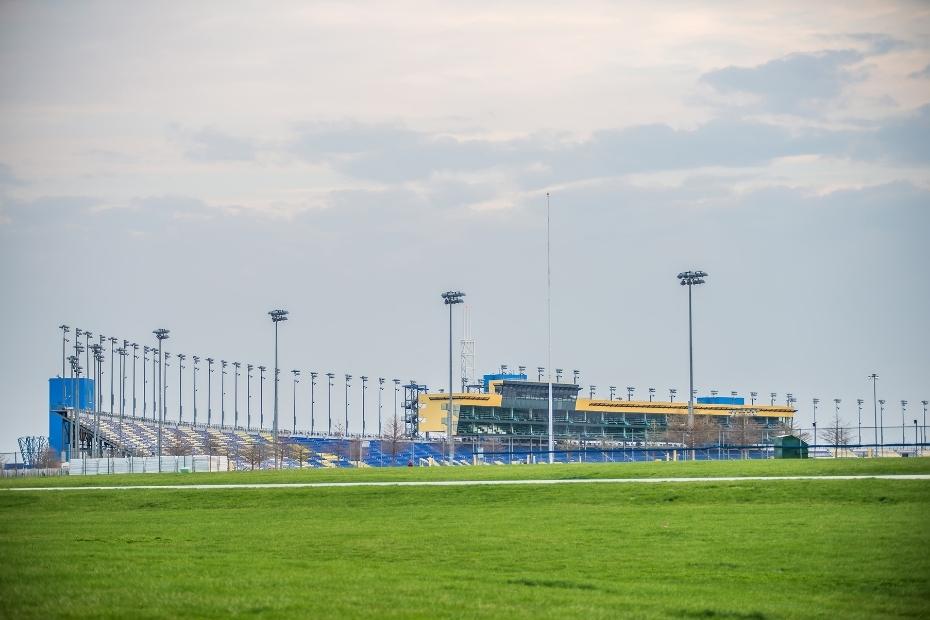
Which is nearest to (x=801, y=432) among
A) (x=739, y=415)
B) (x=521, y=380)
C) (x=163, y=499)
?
(x=739, y=415)

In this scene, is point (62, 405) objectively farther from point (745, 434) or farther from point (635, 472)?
point (635, 472)

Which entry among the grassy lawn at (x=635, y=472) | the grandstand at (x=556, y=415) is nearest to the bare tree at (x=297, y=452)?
the grandstand at (x=556, y=415)

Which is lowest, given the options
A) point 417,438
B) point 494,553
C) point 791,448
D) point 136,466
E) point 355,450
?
point 417,438

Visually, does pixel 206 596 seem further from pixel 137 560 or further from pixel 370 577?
pixel 137 560

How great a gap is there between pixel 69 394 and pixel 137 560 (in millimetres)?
96438

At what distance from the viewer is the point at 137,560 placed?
1978cm

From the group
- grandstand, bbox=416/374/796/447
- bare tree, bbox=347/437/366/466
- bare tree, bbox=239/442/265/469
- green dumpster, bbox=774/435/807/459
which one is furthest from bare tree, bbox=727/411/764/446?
green dumpster, bbox=774/435/807/459

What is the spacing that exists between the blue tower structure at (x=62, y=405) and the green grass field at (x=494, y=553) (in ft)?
260

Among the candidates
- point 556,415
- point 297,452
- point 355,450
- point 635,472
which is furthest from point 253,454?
point 556,415

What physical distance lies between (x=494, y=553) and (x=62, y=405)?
97.1m

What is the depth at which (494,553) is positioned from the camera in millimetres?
20719

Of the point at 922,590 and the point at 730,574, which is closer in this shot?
the point at 922,590

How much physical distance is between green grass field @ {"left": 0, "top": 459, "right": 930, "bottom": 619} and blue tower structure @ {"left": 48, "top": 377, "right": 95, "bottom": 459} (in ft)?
260

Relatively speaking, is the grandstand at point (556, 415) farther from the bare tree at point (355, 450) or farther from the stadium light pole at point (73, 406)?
the stadium light pole at point (73, 406)
